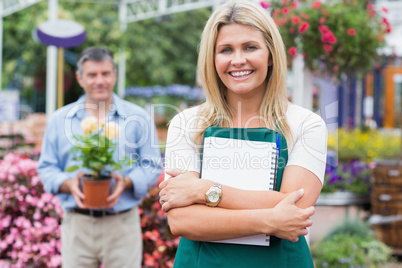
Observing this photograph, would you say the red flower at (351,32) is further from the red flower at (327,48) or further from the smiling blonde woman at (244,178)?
the smiling blonde woman at (244,178)

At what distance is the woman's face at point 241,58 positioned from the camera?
160 cm

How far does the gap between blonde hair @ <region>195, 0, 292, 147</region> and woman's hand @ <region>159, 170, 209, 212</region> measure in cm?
17

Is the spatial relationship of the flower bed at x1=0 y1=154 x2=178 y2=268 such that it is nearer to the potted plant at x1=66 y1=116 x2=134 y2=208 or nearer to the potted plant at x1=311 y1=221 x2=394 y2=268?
the potted plant at x1=66 y1=116 x2=134 y2=208

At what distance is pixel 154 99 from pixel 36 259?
7524 millimetres

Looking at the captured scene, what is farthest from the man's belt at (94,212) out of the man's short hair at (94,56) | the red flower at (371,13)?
the red flower at (371,13)

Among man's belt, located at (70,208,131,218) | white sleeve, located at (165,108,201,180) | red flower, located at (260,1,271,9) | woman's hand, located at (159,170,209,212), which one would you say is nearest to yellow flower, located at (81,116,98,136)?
man's belt, located at (70,208,131,218)

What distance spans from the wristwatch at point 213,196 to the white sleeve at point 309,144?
26 centimetres

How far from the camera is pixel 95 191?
243 cm

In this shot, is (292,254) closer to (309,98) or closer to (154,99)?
(309,98)

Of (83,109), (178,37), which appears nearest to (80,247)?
(83,109)

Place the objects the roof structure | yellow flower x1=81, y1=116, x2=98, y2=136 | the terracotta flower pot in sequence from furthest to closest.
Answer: the roof structure, yellow flower x1=81, y1=116, x2=98, y2=136, the terracotta flower pot

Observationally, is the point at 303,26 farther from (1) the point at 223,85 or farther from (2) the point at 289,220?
(2) the point at 289,220

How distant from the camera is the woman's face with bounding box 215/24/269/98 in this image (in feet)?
5.24

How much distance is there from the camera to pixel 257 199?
148 centimetres
